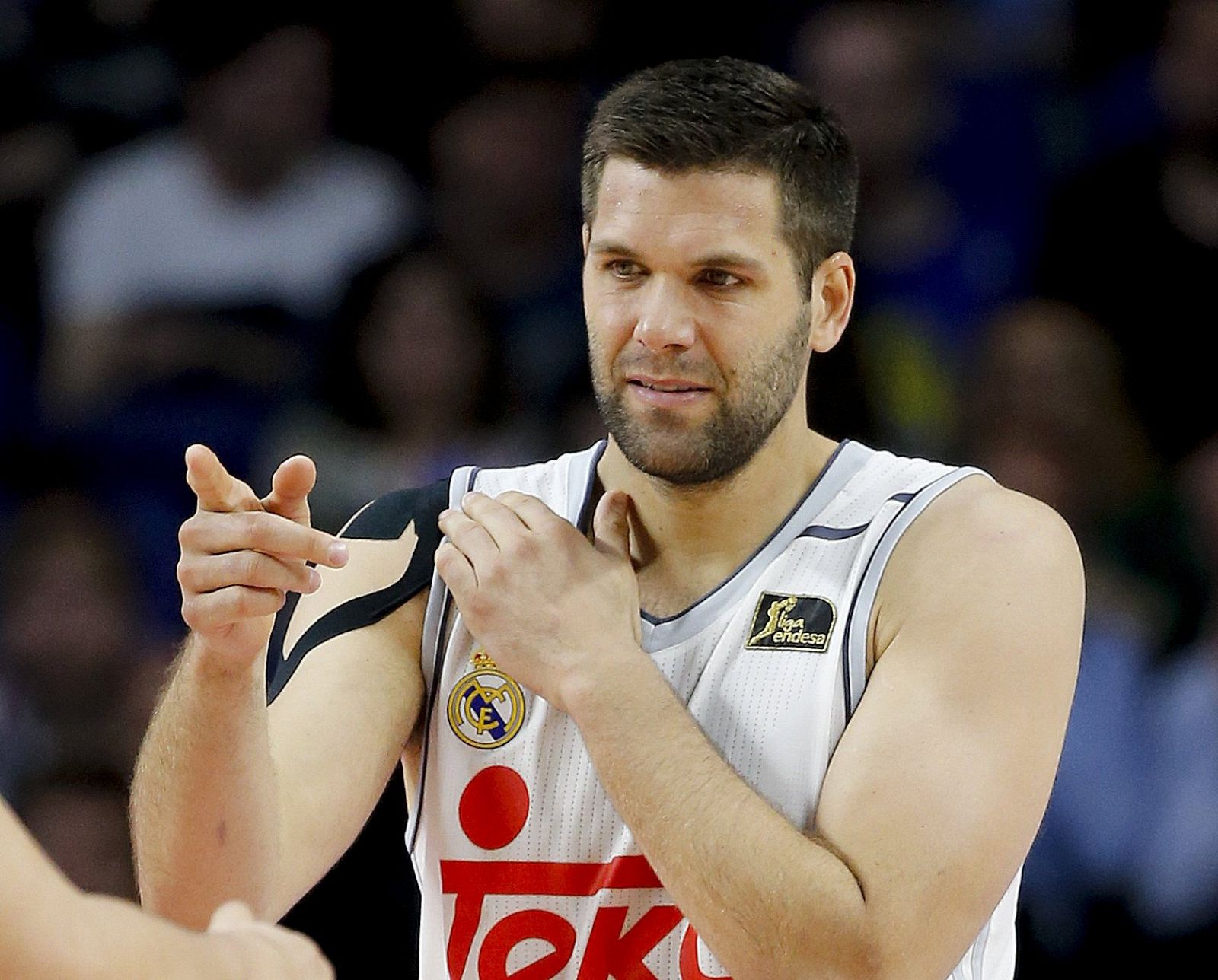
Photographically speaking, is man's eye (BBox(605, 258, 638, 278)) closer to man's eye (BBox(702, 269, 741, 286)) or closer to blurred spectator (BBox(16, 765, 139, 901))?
man's eye (BBox(702, 269, 741, 286))

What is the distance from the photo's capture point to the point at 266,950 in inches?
100

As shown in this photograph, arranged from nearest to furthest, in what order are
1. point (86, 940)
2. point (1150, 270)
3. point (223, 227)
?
point (86, 940) < point (1150, 270) < point (223, 227)

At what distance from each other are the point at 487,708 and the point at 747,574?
0.63 m

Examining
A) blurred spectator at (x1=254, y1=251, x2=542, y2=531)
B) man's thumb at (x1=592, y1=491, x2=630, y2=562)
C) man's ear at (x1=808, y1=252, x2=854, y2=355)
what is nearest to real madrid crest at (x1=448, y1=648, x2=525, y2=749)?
man's thumb at (x1=592, y1=491, x2=630, y2=562)

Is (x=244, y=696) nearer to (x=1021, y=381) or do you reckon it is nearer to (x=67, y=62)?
(x=1021, y=381)

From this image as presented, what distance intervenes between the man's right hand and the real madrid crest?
0.65 metres

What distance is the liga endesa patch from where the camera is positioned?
156 inches

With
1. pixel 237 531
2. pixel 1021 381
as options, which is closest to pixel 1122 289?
pixel 1021 381

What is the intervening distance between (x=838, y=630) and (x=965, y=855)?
0.60 meters

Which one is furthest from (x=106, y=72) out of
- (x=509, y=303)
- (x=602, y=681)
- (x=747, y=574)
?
(x=602, y=681)

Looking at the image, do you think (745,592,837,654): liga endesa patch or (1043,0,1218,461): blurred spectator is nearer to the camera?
(745,592,837,654): liga endesa patch

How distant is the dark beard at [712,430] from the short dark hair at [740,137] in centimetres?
25

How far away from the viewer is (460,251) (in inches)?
301

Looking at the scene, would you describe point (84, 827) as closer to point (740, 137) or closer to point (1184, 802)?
point (740, 137)
